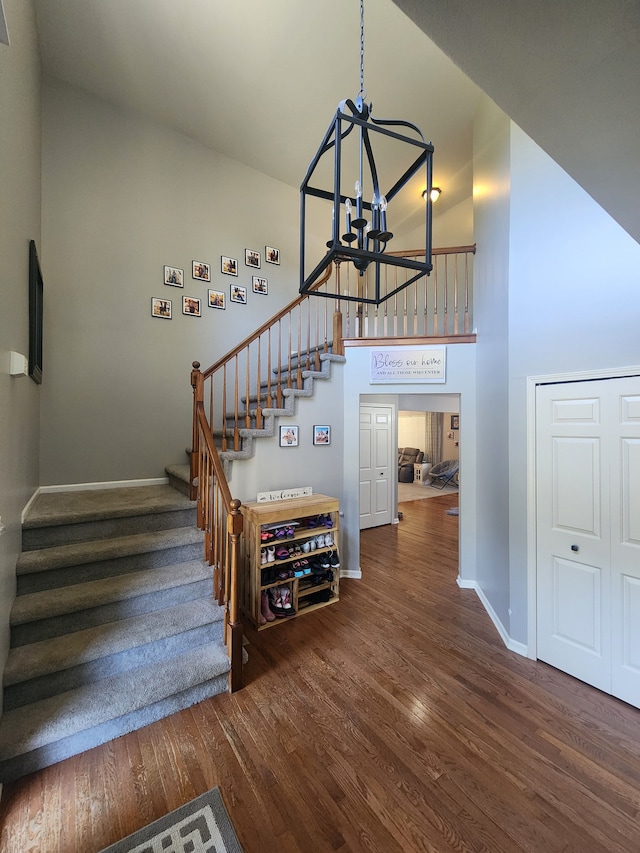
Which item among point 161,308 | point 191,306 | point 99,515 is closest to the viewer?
point 99,515

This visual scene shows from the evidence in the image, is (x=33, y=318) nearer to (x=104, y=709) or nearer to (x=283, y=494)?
(x=283, y=494)

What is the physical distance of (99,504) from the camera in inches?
107

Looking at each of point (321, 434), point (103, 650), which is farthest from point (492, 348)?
point (103, 650)

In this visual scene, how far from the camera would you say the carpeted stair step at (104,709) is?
5.21 feet

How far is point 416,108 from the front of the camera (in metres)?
3.62

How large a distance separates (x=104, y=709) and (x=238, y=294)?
4047 millimetres

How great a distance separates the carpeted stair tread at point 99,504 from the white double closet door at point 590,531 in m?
2.79

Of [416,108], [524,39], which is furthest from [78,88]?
[524,39]

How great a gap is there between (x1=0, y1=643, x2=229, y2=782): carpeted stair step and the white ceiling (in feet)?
15.6

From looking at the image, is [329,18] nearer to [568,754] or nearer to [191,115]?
[191,115]

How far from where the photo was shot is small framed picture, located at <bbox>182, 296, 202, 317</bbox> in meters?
3.87

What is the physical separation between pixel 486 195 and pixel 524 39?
3.15 m

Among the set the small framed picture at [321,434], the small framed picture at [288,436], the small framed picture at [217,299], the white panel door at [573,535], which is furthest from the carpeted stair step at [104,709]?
the small framed picture at [217,299]

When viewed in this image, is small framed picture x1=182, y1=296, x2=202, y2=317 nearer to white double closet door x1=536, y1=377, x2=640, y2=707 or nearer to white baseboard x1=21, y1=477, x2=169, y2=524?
white baseboard x1=21, y1=477, x2=169, y2=524
